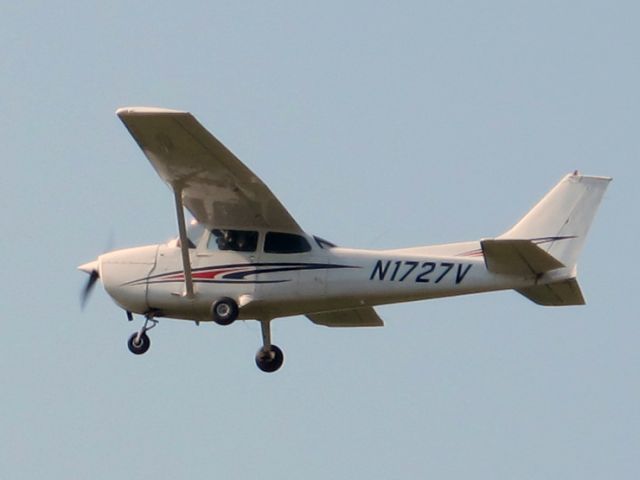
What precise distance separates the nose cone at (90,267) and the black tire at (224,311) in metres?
1.99

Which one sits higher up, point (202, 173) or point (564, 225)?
point (202, 173)

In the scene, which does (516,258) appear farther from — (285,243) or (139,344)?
(139,344)

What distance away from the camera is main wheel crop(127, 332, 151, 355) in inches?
1184

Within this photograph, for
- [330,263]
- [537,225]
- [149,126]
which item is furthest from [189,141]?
[537,225]

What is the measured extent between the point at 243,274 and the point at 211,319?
28.0 inches

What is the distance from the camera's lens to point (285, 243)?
97.5 ft

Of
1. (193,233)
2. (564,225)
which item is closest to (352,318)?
(193,233)

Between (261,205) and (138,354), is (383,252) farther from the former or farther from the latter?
(138,354)

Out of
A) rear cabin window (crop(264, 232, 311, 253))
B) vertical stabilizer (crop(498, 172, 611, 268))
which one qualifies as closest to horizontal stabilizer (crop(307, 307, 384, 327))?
rear cabin window (crop(264, 232, 311, 253))

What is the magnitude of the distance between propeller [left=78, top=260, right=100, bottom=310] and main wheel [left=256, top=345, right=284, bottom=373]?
2370 millimetres

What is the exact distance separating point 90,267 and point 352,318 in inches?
153

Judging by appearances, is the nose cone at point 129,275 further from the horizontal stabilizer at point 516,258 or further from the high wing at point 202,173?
the horizontal stabilizer at point 516,258

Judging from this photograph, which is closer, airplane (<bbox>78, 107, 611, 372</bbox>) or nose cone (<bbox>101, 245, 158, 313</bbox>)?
airplane (<bbox>78, 107, 611, 372</bbox>)

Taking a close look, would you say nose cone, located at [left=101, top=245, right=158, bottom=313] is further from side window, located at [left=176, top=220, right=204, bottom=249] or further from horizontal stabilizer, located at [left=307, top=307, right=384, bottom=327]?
horizontal stabilizer, located at [left=307, top=307, right=384, bottom=327]
